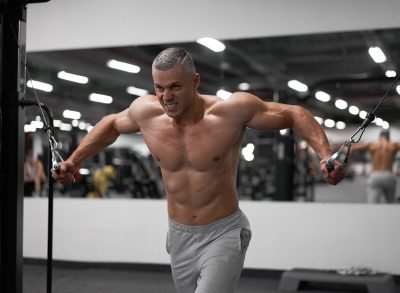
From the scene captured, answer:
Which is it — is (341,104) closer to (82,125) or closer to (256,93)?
(256,93)

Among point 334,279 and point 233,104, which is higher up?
point 233,104

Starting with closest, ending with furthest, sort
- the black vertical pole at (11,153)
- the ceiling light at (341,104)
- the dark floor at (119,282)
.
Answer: the black vertical pole at (11,153) → the dark floor at (119,282) → the ceiling light at (341,104)

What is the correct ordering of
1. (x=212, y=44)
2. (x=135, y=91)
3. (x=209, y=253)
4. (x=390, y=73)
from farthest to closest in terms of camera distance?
(x=135, y=91) → (x=212, y=44) → (x=390, y=73) → (x=209, y=253)

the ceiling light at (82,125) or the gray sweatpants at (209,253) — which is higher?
the ceiling light at (82,125)

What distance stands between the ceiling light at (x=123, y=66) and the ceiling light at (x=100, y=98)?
13.5 inches

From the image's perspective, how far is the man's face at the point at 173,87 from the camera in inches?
90.2

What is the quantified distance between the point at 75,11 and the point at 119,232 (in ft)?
7.74

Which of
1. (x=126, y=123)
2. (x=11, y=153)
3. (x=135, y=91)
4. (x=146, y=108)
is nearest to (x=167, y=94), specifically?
(x=146, y=108)

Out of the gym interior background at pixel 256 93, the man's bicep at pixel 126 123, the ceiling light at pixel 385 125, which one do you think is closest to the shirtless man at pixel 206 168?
the man's bicep at pixel 126 123

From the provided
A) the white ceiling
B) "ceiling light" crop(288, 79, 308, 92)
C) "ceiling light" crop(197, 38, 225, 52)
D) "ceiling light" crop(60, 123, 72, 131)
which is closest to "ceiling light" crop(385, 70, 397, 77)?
the white ceiling

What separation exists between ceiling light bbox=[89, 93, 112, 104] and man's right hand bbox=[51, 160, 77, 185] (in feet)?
12.1

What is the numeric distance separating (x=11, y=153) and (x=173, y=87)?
4.55 feet

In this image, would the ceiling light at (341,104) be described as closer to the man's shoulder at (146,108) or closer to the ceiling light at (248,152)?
the ceiling light at (248,152)

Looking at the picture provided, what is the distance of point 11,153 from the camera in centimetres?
328
